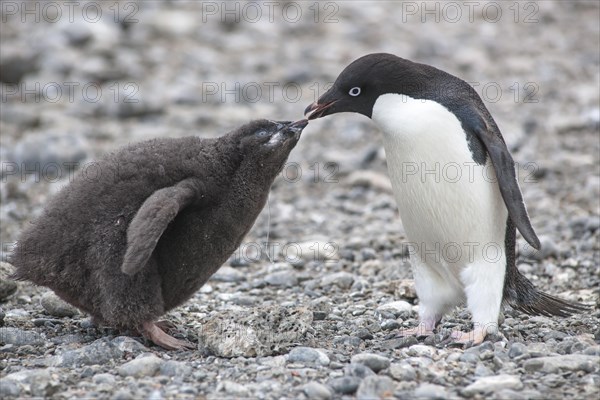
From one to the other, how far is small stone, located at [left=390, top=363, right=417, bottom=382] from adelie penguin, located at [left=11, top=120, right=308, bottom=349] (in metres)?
1.24

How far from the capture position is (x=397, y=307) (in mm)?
5848

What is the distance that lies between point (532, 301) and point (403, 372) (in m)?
1.54

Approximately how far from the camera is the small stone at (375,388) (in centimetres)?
394

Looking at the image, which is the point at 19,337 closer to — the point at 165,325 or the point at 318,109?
the point at 165,325

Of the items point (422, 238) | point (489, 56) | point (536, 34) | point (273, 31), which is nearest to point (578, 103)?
point (489, 56)

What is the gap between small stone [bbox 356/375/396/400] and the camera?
3.94 metres

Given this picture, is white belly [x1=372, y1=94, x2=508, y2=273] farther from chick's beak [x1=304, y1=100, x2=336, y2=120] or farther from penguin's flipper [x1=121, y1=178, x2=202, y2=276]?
penguin's flipper [x1=121, y1=178, x2=202, y2=276]

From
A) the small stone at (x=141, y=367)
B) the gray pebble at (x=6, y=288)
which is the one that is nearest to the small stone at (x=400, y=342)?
the small stone at (x=141, y=367)

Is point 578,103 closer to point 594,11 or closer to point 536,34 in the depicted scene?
point 536,34

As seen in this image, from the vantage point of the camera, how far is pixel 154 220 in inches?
177

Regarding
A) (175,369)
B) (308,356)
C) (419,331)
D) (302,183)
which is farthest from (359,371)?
(302,183)

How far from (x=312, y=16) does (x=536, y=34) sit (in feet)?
12.4

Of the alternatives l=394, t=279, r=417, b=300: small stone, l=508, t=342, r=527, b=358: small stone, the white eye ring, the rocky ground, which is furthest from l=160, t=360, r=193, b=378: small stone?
l=394, t=279, r=417, b=300: small stone

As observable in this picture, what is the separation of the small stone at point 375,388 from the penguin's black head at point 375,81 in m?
1.76
